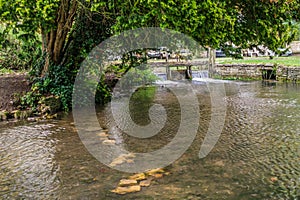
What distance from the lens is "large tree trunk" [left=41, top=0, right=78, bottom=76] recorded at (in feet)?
28.9

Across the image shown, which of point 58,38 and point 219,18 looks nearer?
point 219,18

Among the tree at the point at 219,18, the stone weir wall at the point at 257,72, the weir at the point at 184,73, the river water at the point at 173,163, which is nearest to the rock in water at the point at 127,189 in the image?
the river water at the point at 173,163

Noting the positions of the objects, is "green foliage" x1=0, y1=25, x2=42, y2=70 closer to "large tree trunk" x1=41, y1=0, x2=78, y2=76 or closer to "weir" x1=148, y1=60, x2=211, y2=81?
"large tree trunk" x1=41, y1=0, x2=78, y2=76

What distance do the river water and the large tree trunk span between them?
2.21 m

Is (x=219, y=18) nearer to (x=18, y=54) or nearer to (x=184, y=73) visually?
(x=18, y=54)

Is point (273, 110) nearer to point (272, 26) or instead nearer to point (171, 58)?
point (272, 26)

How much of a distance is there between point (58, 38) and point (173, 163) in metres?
6.14

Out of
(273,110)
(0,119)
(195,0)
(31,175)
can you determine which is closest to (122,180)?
(31,175)

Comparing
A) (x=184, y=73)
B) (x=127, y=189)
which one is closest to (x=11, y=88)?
(x=127, y=189)

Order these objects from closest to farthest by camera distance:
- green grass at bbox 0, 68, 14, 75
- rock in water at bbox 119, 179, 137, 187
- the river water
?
the river water
rock in water at bbox 119, 179, 137, 187
green grass at bbox 0, 68, 14, 75

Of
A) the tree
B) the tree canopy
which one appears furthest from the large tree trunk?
the tree

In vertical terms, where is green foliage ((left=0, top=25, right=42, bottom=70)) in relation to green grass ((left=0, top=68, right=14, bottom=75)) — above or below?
above

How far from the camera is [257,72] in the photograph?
17.2 m

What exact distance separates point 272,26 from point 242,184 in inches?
199
